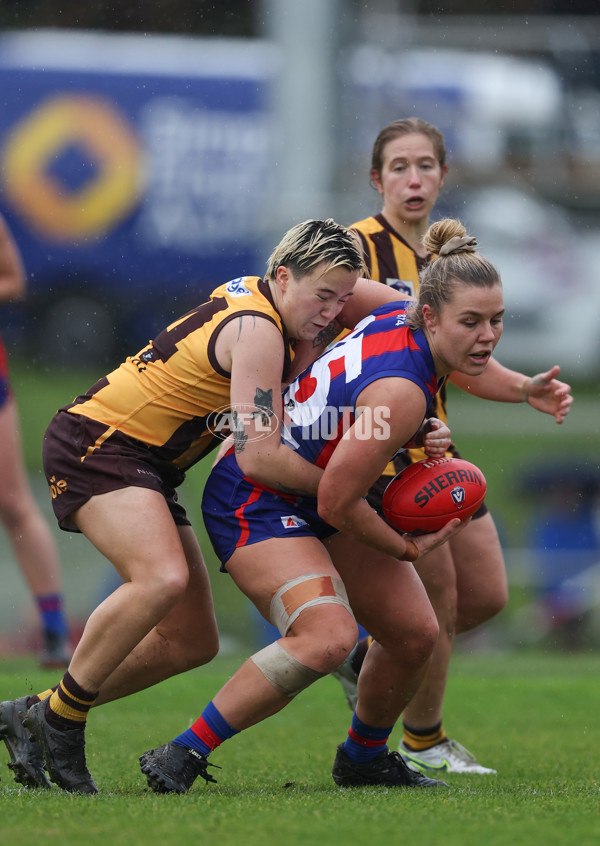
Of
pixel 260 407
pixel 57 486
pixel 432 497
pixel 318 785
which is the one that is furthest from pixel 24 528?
pixel 432 497

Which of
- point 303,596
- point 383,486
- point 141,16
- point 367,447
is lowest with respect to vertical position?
point 303,596

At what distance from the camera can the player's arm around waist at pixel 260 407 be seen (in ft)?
11.1

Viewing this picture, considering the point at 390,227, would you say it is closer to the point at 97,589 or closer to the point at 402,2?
the point at 97,589

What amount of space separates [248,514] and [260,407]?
346mm

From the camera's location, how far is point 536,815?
304 cm

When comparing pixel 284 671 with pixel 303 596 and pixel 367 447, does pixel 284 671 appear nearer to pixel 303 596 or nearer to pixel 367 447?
pixel 303 596

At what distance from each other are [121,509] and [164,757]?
28.1 inches

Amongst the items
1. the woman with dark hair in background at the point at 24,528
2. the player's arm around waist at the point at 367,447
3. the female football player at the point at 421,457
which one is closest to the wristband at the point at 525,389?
the female football player at the point at 421,457

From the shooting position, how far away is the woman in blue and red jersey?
330cm

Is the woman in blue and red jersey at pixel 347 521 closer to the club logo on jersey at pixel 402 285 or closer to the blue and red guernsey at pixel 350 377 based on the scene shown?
the blue and red guernsey at pixel 350 377

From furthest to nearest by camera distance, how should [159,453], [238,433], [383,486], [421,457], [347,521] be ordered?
→ [421,457] < [383,486] < [159,453] < [238,433] < [347,521]

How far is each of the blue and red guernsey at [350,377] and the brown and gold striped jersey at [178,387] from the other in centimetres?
17

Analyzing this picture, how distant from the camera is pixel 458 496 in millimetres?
3561

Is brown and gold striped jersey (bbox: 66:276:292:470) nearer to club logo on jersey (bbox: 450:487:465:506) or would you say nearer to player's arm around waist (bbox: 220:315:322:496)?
player's arm around waist (bbox: 220:315:322:496)
